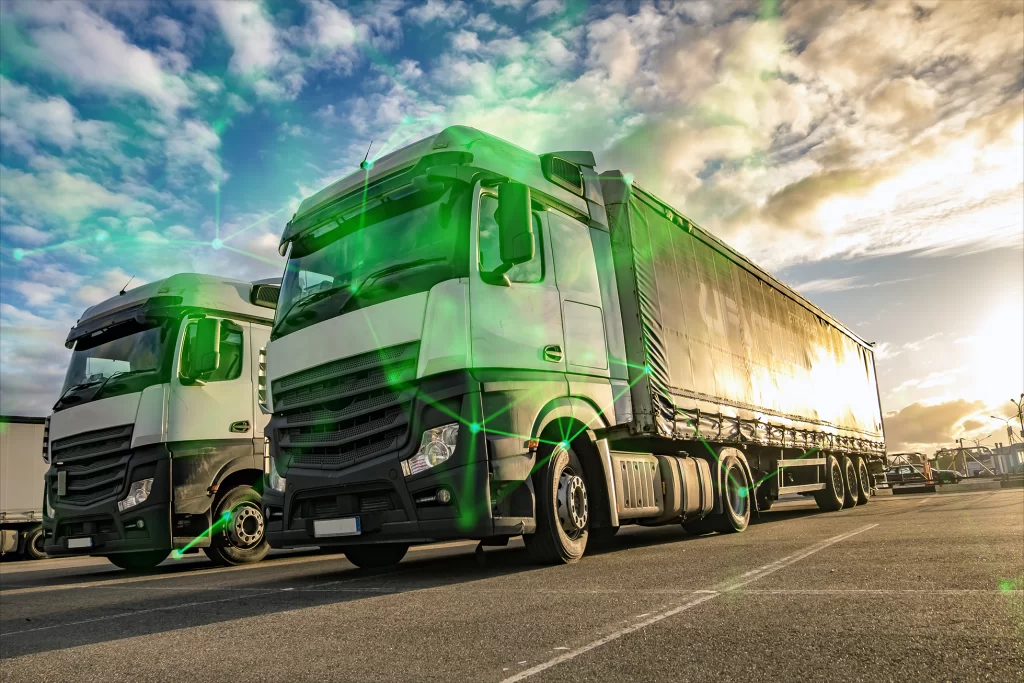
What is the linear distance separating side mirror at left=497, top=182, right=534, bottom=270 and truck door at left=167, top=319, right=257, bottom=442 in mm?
4746

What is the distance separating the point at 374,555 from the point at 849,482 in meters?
11.6

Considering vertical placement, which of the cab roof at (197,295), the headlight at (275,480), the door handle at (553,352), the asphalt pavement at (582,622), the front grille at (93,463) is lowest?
the asphalt pavement at (582,622)

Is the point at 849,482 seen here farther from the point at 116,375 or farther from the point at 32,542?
the point at 32,542

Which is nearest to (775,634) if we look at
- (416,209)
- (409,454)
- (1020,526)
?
(409,454)

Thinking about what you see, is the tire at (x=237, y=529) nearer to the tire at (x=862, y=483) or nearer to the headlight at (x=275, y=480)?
the headlight at (x=275, y=480)

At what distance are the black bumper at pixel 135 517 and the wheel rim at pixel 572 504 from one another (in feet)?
15.3

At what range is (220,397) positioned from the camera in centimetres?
934

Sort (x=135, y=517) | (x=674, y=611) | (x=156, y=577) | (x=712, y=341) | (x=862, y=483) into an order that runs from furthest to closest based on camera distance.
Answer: (x=862, y=483), (x=712, y=341), (x=156, y=577), (x=135, y=517), (x=674, y=611)

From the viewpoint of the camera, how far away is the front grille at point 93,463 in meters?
8.94

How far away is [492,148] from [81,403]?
6009mm

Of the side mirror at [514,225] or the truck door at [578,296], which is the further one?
the truck door at [578,296]

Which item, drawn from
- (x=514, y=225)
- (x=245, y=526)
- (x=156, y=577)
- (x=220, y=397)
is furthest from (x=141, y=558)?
(x=514, y=225)

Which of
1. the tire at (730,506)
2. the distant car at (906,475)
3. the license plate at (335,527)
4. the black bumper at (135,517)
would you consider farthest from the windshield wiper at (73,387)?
the distant car at (906,475)

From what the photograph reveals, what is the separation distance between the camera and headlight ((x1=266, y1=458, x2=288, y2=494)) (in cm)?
668
